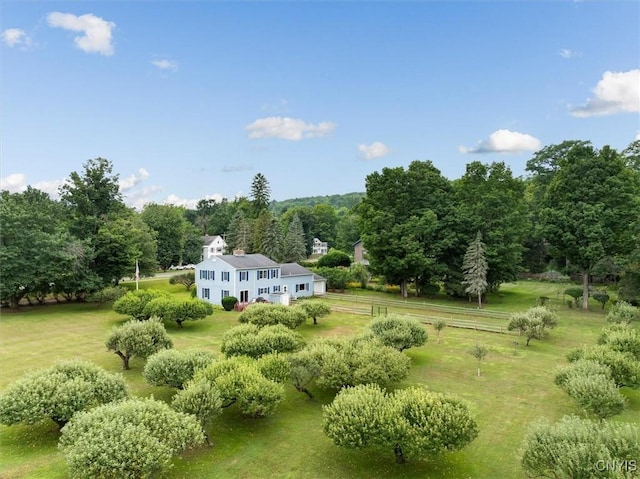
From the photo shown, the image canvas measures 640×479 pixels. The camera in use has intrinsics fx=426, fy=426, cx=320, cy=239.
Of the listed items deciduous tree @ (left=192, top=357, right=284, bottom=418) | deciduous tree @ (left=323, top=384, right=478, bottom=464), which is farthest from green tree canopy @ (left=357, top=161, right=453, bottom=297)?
deciduous tree @ (left=323, top=384, right=478, bottom=464)

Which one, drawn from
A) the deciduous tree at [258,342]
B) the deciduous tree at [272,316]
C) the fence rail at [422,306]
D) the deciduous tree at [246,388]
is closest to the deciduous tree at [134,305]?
the deciduous tree at [272,316]

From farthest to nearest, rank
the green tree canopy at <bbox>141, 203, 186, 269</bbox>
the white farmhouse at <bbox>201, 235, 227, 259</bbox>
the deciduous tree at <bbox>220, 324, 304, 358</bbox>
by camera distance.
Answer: the white farmhouse at <bbox>201, 235, 227, 259</bbox> < the green tree canopy at <bbox>141, 203, 186, 269</bbox> < the deciduous tree at <bbox>220, 324, 304, 358</bbox>

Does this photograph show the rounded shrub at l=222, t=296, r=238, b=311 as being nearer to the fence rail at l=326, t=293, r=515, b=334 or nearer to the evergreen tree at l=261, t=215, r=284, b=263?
the fence rail at l=326, t=293, r=515, b=334

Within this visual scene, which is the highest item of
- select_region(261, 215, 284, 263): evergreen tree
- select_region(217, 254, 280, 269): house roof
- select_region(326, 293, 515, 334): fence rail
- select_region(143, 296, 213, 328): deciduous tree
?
select_region(261, 215, 284, 263): evergreen tree

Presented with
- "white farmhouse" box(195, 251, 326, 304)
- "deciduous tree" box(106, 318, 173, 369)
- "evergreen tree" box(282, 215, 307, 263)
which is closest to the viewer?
"deciduous tree" box(106, 318, 173, 369)

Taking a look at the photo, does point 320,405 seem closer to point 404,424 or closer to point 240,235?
point 404,424

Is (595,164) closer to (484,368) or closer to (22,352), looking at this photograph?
(484,368)

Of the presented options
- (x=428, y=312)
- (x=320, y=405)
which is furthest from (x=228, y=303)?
(x=320, y=405)
